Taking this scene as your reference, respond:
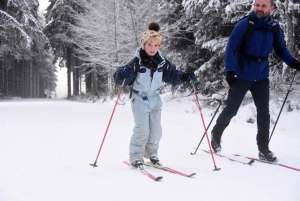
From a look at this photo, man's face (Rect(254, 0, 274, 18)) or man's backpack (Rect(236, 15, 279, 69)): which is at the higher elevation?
man's face (Rect(254, 0, 274, 18))

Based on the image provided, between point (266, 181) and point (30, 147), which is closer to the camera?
point (266, 181)

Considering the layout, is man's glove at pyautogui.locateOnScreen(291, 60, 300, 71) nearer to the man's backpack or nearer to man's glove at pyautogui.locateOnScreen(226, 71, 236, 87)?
the man's backpack

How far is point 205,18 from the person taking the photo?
33.3ft

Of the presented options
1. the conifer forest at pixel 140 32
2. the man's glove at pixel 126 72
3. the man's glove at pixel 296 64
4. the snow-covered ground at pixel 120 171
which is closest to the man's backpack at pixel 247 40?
the man's glove at pixel 296 64

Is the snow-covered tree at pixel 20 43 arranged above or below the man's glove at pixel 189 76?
above

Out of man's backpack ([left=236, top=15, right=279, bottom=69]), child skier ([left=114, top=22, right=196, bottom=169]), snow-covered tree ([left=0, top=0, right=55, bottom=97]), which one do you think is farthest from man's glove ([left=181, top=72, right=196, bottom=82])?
snow-covered tree ([left=0, top=0, right=55, bottom=97])

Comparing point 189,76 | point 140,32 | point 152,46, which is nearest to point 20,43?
point 140,32

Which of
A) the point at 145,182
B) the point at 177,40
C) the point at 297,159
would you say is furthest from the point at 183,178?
the point at 177,40

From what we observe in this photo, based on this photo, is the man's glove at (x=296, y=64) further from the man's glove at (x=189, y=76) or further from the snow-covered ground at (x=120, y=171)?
the man's glove at (x=189, y=76)

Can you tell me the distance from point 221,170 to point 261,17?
202 cm

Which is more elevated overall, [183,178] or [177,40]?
[177,40]

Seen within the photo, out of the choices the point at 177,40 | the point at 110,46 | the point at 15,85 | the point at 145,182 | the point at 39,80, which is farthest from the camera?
the point at 39,80

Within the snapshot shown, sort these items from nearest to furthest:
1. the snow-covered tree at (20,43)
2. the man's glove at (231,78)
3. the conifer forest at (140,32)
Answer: the man's glove at (231,78) → the conifer forest at (140,32) → the snow-covered tree at (20,43)

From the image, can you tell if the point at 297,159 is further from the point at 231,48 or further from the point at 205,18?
the point at 205,18
